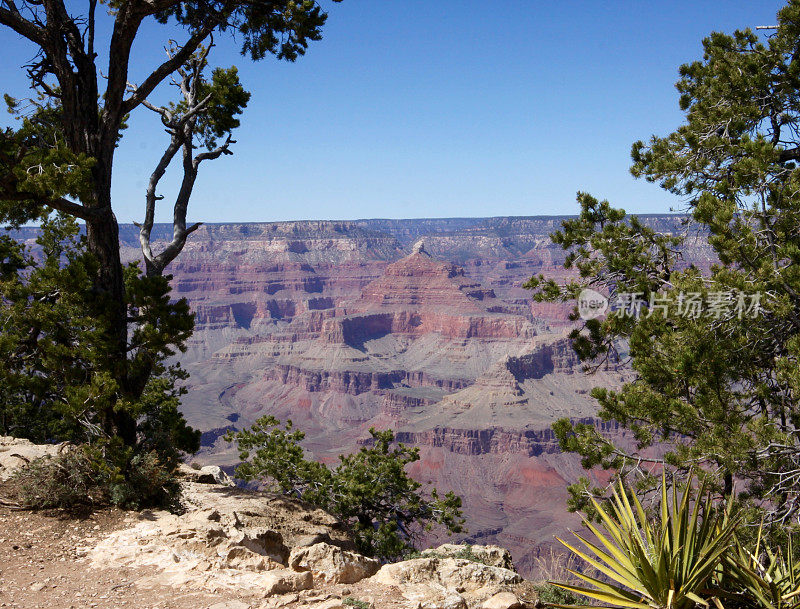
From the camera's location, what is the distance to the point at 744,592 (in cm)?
498

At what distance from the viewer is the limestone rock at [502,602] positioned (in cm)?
556

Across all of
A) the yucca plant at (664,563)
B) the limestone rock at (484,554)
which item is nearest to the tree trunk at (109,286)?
the limestone rock at (484,554)

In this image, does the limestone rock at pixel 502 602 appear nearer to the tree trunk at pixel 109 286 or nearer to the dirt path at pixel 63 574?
the dirt path at pixel 63 574

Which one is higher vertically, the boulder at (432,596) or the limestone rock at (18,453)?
the limestone rock at (18,453)

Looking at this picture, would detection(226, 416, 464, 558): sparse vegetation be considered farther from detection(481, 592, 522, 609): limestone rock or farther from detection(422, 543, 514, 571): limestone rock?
detection(481, 592, 522, 609): limestone rock

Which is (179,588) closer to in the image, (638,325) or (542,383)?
(638,325)

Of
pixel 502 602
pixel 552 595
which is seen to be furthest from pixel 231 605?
pixel 552 595

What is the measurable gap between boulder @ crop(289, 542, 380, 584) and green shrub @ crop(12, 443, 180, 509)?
2.44m

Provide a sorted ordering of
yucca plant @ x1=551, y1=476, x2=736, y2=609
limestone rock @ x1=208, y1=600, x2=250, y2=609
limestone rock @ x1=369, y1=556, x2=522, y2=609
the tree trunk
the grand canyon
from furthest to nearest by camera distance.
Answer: the grand canyon, the tree trunk, limestone rock @ x1=369, y1=556, x2=522, y2=609, limestone rock @ x1=208, y1=600, x2=250, y2=609, yucca plant @ x1=551, y1=476, x2=736, y2=609

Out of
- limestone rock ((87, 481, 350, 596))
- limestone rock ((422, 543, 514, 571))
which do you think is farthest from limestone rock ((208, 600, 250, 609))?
limestone rock ((422, 543, 514, 571))

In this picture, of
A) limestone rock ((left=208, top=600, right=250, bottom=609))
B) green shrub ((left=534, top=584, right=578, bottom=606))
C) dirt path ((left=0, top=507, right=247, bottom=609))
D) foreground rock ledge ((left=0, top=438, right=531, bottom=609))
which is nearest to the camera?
limestone rock ((left=208, top=600, right=250, bottom=609))

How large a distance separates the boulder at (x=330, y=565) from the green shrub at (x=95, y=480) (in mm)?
2438

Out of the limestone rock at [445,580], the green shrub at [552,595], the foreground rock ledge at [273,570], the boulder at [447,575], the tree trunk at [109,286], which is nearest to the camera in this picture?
the foreground rock ledge at [273,570]

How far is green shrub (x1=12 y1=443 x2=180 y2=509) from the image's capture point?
725 centimetres
